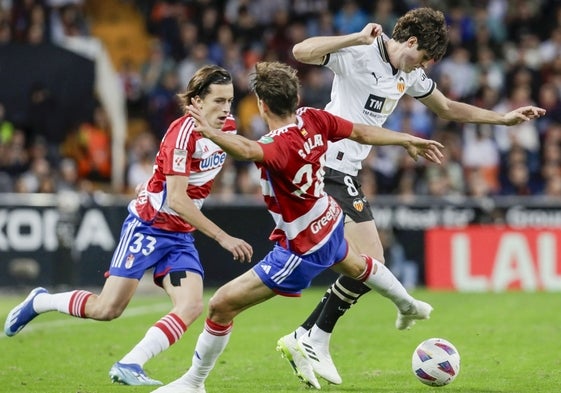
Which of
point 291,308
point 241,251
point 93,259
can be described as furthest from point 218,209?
point 241,251

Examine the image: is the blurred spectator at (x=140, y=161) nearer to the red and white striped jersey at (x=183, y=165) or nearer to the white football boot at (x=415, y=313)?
the red and white striped jersey at (x=183, y=165)

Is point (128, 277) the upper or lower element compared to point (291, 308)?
upper

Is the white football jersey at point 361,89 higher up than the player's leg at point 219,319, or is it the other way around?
the white football jersey at point 361,89

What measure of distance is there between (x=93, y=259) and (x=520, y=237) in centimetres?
649

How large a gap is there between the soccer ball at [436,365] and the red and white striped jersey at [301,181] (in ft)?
4.05

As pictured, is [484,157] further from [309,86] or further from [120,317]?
[120,317]

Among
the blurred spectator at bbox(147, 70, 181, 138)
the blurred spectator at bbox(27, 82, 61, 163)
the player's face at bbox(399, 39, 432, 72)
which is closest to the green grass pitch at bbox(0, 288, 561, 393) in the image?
the player's face at bbox(399, 39, 432, 72)

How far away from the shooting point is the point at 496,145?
2005 cm

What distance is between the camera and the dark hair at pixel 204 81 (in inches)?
336

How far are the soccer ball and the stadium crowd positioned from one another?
10.4 m

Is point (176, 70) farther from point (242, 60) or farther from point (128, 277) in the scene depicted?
point (128, 277)

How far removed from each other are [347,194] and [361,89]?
840 millimetres

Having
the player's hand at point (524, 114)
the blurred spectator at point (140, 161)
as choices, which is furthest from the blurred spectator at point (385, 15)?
the player's hand at point (524, 114)

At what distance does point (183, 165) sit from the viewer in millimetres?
8273
